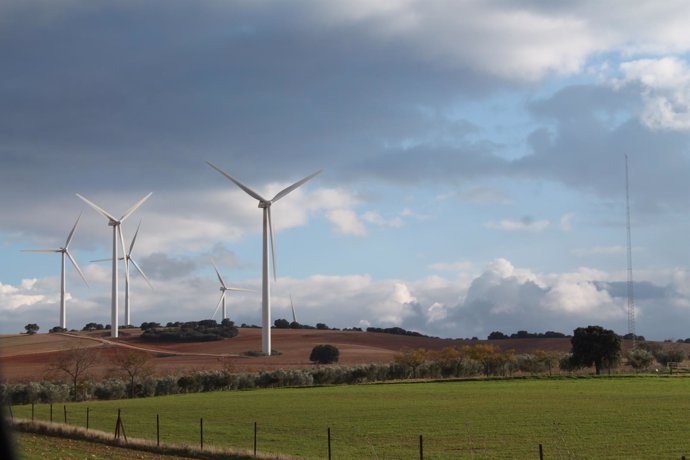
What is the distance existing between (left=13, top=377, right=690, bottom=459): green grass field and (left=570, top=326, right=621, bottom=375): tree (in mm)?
31137

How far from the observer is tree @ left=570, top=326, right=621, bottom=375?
114 meters

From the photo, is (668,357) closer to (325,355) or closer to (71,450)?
(325,355)

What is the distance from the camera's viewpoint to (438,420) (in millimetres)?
50469

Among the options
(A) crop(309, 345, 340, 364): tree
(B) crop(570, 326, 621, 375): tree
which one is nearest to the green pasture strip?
(B) crop(570, 326, 621, 375): tree

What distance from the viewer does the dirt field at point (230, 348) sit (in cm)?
13075

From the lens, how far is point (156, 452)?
37281 millimetres

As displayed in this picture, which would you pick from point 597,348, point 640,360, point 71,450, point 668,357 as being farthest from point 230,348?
point 71,450

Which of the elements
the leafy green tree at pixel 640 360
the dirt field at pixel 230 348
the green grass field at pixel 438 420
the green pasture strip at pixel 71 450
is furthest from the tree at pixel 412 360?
the green pasture strip at pixel 71 450

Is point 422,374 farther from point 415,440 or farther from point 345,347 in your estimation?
point 415,440

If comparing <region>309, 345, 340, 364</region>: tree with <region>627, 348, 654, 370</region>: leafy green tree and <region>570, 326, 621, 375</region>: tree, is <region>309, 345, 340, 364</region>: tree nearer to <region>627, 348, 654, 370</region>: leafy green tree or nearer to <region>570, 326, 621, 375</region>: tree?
<region>570, 326, 621, 375</region>: tree

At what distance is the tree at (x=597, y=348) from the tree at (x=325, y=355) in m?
43.0

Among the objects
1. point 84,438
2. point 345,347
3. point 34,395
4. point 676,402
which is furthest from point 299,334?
point 84,438

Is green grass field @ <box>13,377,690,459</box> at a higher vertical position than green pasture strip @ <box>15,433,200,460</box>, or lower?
lower

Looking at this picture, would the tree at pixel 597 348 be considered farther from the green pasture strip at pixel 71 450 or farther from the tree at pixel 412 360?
the green pasture strip at pixel 71 450
